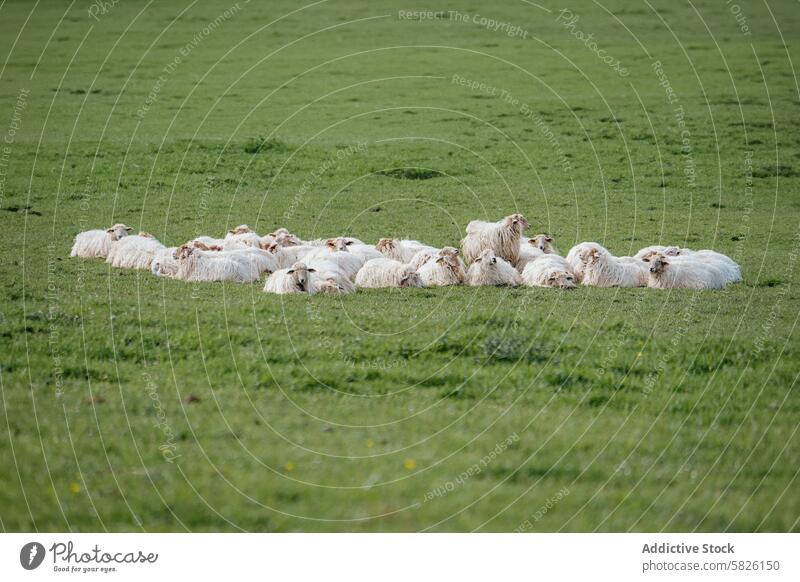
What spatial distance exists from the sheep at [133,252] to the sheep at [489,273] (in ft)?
20.8

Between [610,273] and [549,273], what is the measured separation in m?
1.25

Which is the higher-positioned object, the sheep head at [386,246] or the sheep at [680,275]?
the sheep head at [386,246]

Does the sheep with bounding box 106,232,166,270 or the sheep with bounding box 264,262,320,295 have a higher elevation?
the sheep with bounding box 106,232,166,270

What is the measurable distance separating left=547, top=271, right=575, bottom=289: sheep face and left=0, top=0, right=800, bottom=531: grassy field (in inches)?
26.5

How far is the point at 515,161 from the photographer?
34.0 m

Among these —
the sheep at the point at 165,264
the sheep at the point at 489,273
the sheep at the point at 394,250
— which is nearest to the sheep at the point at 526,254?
the sheep at the point at 489,273

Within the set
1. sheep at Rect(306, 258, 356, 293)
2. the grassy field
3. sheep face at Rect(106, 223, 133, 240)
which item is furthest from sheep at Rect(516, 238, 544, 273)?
sheep face at Rect(106, 223, 133, 240)

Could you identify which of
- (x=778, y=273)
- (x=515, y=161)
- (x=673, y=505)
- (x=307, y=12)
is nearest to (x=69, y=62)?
(x=307, y=12)

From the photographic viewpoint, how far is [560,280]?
19000 mm

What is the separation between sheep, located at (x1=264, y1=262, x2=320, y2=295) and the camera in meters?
17.6

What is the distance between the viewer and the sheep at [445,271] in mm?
19136

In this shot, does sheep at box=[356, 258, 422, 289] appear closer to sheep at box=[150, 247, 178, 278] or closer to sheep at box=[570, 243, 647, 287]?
sheep at box=[570, 243, 647, 287]

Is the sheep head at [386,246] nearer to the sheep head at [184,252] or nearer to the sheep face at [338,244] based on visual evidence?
the sheep face at [338,244]

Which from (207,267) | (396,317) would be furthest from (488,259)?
(207,267)
